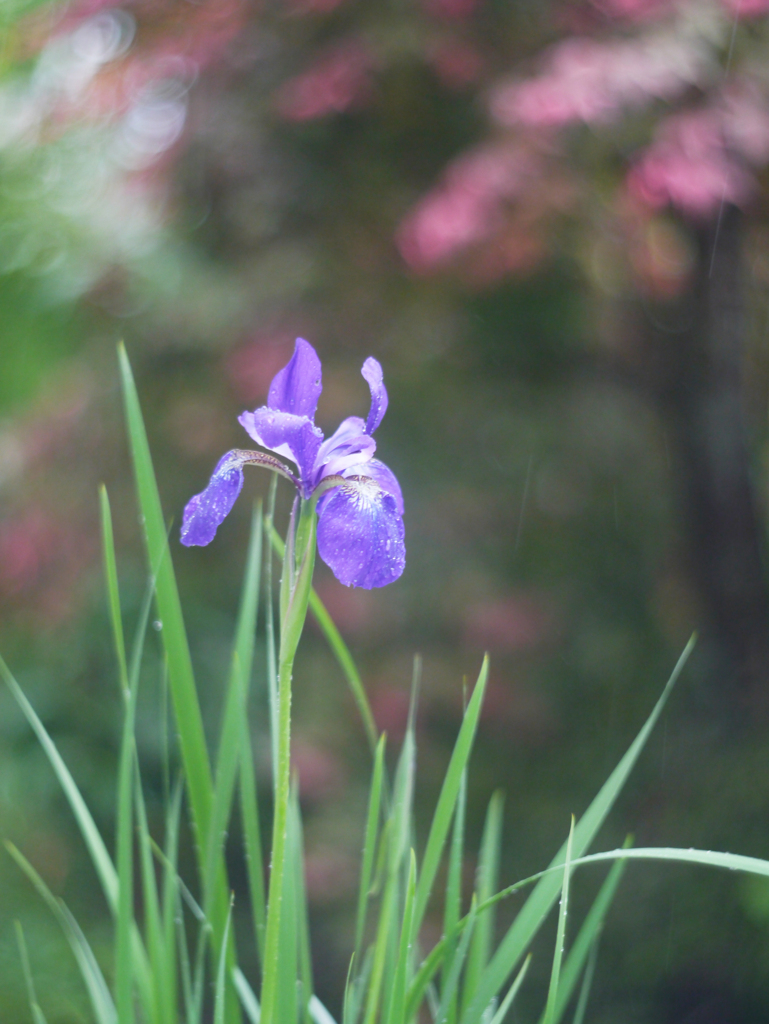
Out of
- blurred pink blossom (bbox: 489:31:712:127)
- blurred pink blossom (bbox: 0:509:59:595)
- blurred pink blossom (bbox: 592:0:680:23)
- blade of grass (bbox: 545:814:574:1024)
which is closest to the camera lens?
blade of grass (bbox: 545:814:574:1024)

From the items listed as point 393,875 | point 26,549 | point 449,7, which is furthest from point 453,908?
point 26,549

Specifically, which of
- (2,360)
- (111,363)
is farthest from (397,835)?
(2,360)

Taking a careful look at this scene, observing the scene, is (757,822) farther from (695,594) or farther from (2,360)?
(2,360)

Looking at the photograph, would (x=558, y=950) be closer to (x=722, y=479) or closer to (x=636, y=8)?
(x=636, y=8)

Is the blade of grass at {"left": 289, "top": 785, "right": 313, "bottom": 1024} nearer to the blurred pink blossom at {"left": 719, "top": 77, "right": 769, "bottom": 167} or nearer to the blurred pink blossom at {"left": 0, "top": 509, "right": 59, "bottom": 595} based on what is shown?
the blurred pink blossom at {"left": 719, "top": 77, "right": 769, "bottom": 167}

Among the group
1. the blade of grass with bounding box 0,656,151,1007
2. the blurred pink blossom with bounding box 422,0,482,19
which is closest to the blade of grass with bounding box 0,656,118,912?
the blade of grass with bounding box 0,656,151,1007
